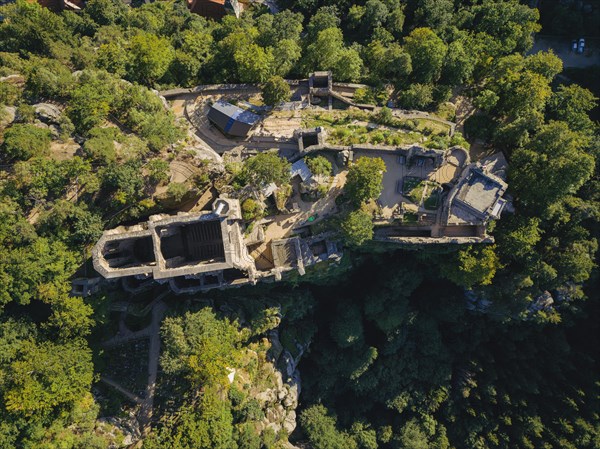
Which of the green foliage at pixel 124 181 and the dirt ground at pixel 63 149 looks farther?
the dirt ground at pixel 63 149

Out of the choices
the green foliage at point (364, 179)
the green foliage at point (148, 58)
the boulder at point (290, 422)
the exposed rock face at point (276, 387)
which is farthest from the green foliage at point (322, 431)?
the green foliage at point (148, 58)

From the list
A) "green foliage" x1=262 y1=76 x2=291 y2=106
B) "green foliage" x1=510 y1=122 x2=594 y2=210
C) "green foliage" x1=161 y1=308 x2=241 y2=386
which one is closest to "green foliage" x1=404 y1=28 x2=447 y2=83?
"green foliage" x1=510 y1=122 x2=594 y2=210

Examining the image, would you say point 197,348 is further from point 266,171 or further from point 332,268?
point 266,171

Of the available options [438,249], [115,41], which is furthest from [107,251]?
[438,249]

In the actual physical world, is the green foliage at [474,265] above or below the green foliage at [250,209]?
below

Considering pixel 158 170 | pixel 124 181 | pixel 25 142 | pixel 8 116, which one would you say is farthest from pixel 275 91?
pixel 8 116

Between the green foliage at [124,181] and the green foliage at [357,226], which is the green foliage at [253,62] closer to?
the green foliage at [124,181]

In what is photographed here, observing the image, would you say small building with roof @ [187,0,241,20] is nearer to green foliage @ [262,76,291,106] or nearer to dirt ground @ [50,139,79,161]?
green foliage @ [262,76,291,106]
